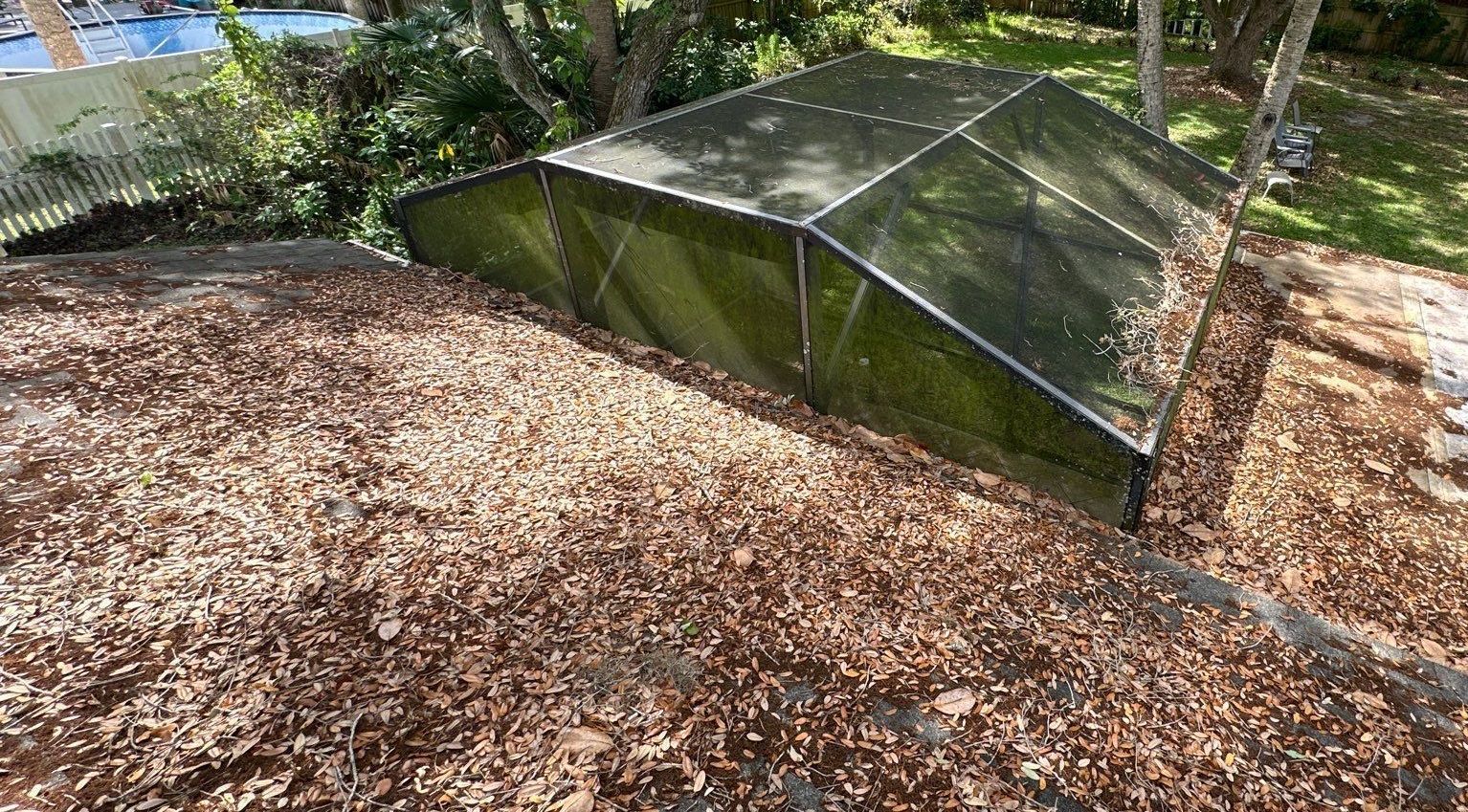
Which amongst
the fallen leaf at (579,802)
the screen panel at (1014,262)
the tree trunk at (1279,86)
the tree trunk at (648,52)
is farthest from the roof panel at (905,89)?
the fallen leaf at (579,802)

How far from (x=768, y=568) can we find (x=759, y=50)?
37.6ft

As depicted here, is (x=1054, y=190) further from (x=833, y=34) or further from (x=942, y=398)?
(x=833, y=34)

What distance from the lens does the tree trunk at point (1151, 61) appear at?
6812mm

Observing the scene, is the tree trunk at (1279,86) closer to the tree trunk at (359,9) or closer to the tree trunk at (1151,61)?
the tree trunk at (1151,61)

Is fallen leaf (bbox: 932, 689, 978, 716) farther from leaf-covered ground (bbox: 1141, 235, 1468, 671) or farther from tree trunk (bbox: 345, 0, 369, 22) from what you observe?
tree trunk (bbox: 345, 0, 369, 22)

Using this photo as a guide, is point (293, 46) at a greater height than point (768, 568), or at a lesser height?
greater

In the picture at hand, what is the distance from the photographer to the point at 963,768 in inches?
90.4

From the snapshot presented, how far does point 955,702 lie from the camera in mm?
2502

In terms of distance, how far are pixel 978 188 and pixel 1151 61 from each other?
14.0 ft

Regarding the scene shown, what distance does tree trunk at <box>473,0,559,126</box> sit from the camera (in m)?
6.15

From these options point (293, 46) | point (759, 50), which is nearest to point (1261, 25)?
point (759, 50)

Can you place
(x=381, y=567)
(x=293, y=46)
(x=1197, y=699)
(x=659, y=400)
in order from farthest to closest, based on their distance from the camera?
1. (x=293, y=46)
2. (x=659, y=400)
3. (x=381, y=567)
4. (x=1197, y=699)

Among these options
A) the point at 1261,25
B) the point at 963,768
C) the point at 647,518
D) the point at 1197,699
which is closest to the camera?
the point at 963,768

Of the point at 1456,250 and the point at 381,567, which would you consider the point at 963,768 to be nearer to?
the point at 381,567
